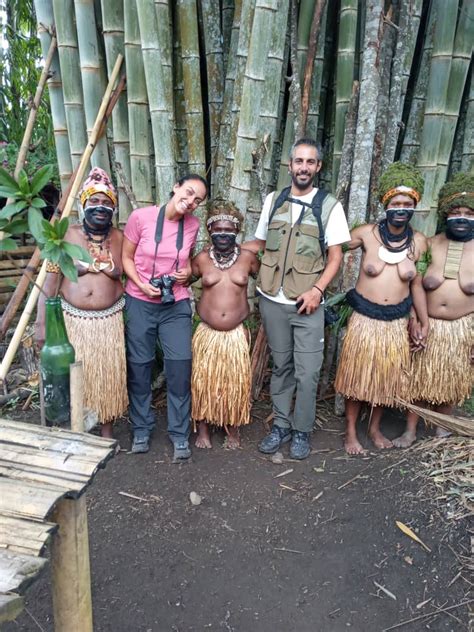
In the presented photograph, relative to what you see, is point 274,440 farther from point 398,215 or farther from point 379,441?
Answer: point 398,215

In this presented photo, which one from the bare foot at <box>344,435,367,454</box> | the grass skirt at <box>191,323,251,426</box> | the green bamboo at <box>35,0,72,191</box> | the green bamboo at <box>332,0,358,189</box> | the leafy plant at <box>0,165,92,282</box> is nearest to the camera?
the leafy plant at <box>0,165,92,282</box>

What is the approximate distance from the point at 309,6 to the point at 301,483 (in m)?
3.09

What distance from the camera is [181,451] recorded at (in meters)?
2.95

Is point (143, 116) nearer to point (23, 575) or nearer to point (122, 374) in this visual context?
Result: point (122, 374)

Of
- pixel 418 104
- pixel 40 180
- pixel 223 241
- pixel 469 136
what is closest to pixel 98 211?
pixel 223 241

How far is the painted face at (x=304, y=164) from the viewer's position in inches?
104

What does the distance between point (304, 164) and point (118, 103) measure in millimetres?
1612

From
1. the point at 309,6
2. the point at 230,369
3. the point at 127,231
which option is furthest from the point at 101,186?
the point at 309,6

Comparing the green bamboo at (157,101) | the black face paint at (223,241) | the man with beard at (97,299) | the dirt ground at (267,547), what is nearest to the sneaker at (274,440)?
the dirt ground at (267,547)

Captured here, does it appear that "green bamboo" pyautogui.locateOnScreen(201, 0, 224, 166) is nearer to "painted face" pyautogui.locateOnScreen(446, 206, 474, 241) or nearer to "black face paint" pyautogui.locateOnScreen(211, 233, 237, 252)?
"black face paint" pyautogui.locateOnScreen(211, 233, 237, 252)

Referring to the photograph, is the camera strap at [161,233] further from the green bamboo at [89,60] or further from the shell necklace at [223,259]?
the green bamboo at [89,60]

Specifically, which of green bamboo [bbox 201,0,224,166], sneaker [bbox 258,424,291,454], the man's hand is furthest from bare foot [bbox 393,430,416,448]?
green bamboo [bbox 201,0,224,166]

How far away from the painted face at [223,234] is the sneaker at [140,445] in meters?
1.25

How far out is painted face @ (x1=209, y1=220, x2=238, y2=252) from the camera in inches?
108
